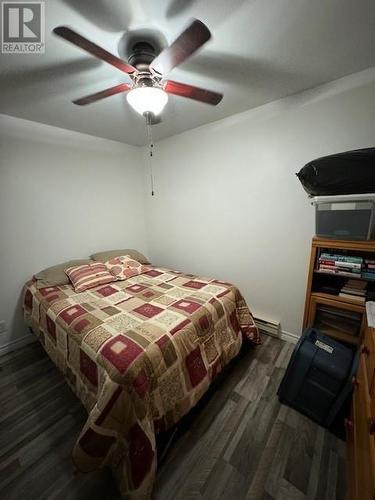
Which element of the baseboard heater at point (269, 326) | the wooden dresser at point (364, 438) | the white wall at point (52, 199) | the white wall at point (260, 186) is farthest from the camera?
the baseboard heater at point (269, 326)

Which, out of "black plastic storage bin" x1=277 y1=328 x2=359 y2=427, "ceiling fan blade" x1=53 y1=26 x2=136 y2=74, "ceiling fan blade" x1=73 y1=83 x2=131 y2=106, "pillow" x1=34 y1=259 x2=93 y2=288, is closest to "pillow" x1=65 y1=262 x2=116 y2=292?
"pillow" x1=34 y1=259 x2=93 y2=288

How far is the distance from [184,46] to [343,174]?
1.17 m

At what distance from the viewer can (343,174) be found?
130cm

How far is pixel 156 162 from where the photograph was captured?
2955mm

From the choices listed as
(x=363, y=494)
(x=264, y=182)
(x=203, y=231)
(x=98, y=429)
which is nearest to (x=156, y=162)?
(x=203, y=231)

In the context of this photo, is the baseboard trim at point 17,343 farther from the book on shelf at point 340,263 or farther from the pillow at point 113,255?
the book on shelf at point 340,263

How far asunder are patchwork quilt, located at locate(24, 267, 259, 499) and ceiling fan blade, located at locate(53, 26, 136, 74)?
1.49m

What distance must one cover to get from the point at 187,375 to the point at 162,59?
1830 mm

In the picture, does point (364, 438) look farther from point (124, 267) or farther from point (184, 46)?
point (124, 267)

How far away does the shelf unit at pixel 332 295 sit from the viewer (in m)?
1.45

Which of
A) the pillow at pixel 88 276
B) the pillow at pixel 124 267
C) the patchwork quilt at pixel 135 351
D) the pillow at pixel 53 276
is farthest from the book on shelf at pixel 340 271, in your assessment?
the pillow at pixel 53 276

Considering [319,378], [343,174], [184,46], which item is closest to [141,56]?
[184,46]

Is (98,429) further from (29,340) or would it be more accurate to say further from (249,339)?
(29,340)

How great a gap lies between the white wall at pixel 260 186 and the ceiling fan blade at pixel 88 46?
4.55 ft
